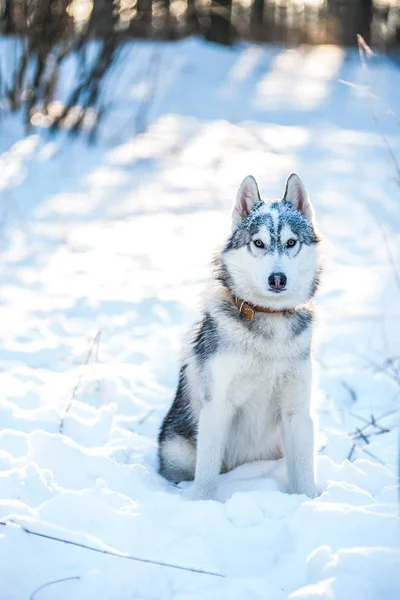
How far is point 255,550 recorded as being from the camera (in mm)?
2762

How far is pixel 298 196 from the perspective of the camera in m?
3.71

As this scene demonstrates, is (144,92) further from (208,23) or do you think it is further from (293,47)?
(293,47)

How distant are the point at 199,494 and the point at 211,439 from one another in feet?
0.86

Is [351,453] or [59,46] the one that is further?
[59,46]

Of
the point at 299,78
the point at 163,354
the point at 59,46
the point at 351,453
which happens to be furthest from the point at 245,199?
the point at 299,78

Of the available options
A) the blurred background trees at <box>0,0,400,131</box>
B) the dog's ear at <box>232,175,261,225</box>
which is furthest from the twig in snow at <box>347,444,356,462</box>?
the blurred background trees at <box>0,0,400,131</box>

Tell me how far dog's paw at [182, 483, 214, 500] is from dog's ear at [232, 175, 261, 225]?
1287mm

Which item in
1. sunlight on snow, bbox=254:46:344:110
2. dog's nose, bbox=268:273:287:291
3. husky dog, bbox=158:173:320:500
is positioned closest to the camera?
dog's nose, bbox=268:273:287:291

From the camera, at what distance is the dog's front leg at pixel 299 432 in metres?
3.50

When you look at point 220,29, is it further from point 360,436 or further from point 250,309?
point 250,309

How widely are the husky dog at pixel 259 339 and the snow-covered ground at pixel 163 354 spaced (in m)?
0.21

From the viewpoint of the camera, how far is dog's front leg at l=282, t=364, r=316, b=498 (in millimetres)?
3504

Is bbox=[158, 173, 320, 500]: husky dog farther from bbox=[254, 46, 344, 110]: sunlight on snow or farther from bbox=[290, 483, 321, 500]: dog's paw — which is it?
bbox=[254, 46, 344, 110]: sunlight on snow

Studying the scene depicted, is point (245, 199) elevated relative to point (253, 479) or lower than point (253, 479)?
elevated
